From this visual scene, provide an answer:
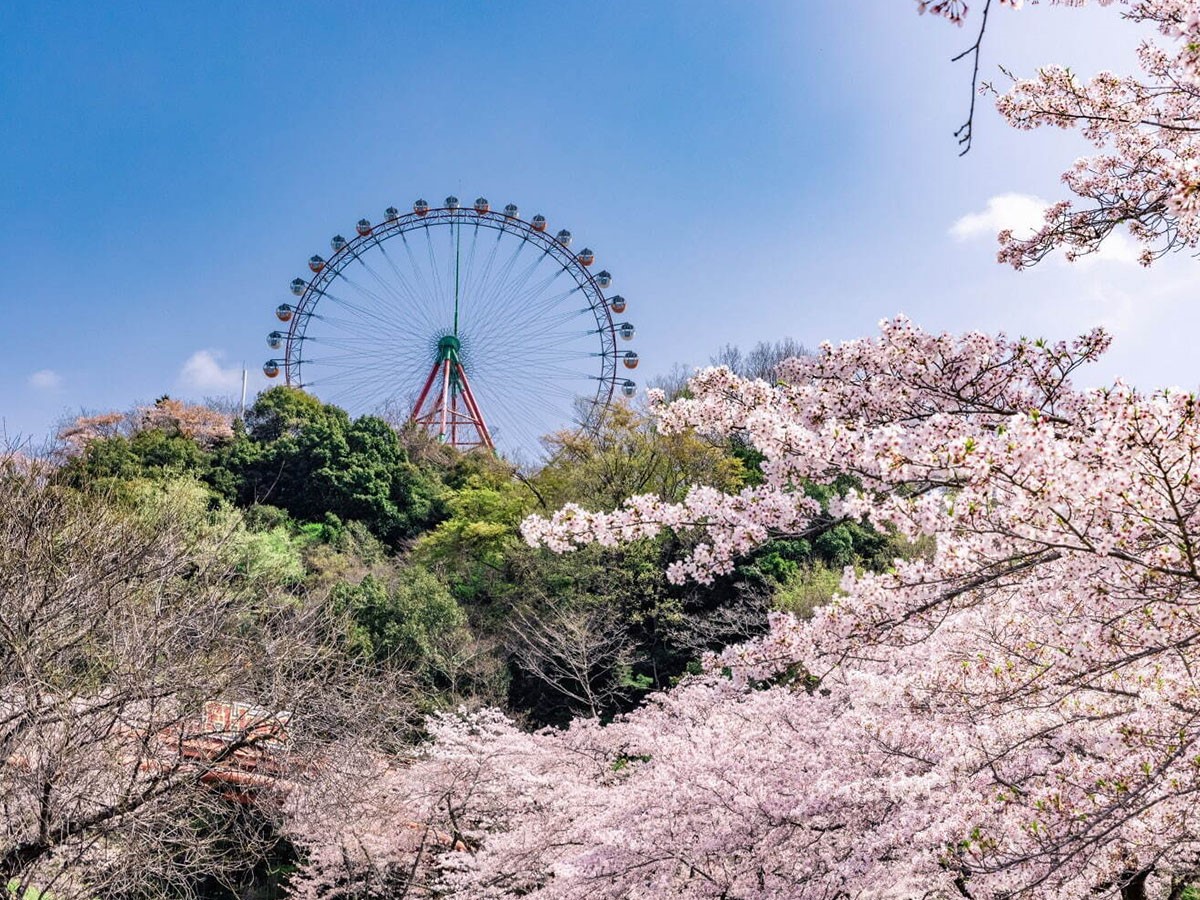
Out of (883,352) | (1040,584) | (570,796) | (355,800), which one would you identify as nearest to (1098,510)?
(1040,584)

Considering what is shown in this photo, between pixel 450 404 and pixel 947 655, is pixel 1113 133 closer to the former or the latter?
pixel 947 655

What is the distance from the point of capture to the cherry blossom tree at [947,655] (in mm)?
2271

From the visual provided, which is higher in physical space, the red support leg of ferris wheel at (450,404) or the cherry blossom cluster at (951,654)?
the red support leg of ferris wheel at (450,404)

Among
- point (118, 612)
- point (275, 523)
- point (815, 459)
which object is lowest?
point (815, 459)

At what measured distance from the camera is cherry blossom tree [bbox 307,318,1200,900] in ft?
7.45

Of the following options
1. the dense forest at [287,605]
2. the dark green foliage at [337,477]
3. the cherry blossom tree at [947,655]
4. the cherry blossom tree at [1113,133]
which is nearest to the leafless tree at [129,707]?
the dense forest at [287,605]

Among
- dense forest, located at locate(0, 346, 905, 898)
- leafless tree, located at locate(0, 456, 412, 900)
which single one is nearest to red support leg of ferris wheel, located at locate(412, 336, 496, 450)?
dense forest, located at locate(0, 346, 905, 898)

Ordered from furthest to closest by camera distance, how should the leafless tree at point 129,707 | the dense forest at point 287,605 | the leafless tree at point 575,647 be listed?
the leafless tree at point 575,647
the dense forest at point 287,605
the leafless tree at point 129,707

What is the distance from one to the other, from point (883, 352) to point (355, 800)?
6246 millimetres

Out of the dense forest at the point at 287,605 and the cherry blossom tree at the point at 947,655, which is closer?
the cherry blossom tree at the point at 947,655

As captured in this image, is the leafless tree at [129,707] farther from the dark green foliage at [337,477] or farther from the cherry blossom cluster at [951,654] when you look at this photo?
the dark green foliage at [337,477]

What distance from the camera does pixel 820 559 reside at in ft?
48.4

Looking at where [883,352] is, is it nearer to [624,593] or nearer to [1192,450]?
[1192,450]

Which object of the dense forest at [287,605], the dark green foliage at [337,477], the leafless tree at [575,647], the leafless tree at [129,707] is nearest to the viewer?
the leafless tree at [129,707]
